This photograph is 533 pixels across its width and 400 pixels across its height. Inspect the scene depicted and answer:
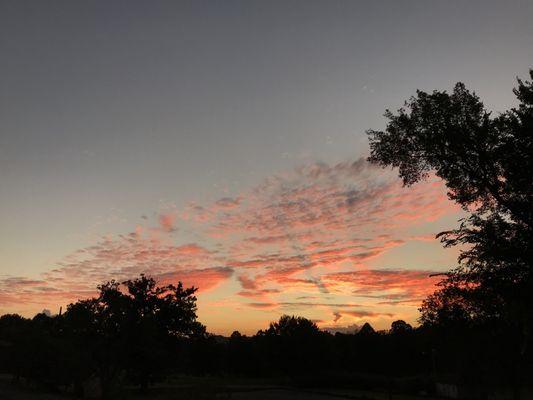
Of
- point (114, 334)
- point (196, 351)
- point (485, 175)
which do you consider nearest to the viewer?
point (485, 175)

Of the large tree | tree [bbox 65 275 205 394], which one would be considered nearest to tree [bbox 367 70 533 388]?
the large tree

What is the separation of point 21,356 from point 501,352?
57976 mm

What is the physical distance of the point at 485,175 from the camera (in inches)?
884

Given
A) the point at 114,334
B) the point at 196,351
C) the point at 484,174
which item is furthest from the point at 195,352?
the point at 484,174

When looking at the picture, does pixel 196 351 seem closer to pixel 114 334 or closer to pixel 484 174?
pixel 114 334

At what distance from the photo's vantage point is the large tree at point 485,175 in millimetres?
20719

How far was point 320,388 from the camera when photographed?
94875 mm

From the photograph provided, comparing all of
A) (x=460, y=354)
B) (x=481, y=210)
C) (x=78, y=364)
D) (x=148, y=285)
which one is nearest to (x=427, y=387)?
(x=460, y=354)

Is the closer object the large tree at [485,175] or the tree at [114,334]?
the large tree at [485,175]

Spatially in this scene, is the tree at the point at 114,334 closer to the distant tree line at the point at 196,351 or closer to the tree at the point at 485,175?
the distant tree line at the point at 196,351

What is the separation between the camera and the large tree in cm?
2072

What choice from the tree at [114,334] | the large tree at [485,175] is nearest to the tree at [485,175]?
the large tree at [485,175]

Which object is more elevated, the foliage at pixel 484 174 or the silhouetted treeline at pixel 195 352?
the foliage at pixel 484 174

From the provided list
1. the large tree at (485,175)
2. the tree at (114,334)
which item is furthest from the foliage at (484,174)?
the tree at (114,334)
